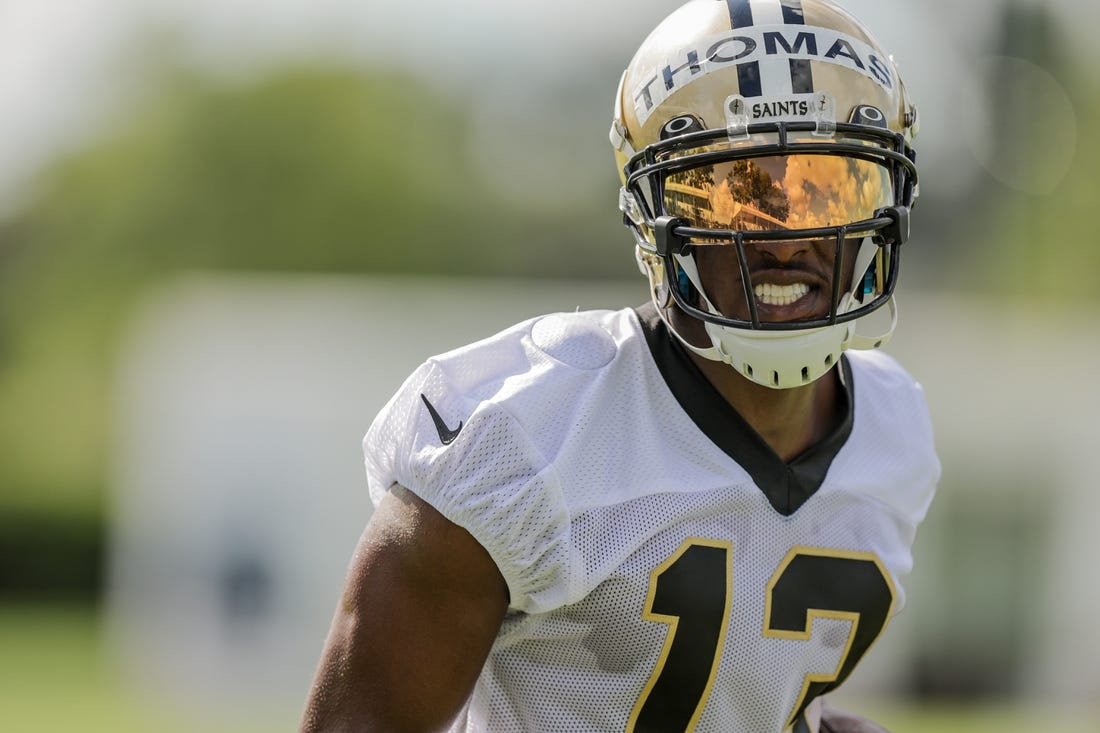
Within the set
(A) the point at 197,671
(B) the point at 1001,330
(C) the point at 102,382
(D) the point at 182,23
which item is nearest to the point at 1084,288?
(B) the point at 1001,330

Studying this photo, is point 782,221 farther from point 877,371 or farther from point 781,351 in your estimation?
point 877,371

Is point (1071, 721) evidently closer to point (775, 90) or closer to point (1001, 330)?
point (1001, 330)

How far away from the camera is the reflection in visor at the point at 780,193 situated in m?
2.04

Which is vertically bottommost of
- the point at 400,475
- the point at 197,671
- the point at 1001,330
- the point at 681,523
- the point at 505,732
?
the point at 197,671

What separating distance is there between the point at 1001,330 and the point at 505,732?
7811mm

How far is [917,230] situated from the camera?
56.2 ft

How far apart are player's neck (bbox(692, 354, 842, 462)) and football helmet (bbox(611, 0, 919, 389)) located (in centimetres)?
6

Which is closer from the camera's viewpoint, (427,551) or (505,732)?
(427,551)

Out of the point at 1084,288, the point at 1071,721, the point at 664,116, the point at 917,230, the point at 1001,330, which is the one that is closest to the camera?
the point at 664,116

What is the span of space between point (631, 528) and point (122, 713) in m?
6.73

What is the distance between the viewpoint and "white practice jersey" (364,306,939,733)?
1923 mm

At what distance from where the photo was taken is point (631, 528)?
197 cm

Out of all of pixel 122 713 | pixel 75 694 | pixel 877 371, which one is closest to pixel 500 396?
pixel 877 371

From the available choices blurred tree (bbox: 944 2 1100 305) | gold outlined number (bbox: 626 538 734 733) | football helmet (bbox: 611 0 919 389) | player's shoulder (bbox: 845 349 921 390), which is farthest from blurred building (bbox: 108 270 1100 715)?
football helmet (bbox: 611 0 919 389)
